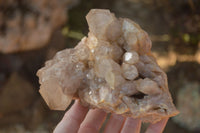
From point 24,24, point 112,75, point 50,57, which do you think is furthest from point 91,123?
point 50,57

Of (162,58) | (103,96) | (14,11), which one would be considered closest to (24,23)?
(14,11)

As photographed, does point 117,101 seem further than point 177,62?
No

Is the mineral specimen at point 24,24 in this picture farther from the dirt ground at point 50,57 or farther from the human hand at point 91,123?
the human hand at point 91,123

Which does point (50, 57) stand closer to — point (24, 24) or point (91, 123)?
point (24, 24)

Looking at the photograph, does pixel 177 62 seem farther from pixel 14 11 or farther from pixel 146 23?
pixel 14 11

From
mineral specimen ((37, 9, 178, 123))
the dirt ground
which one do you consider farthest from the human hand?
the dirt ground
